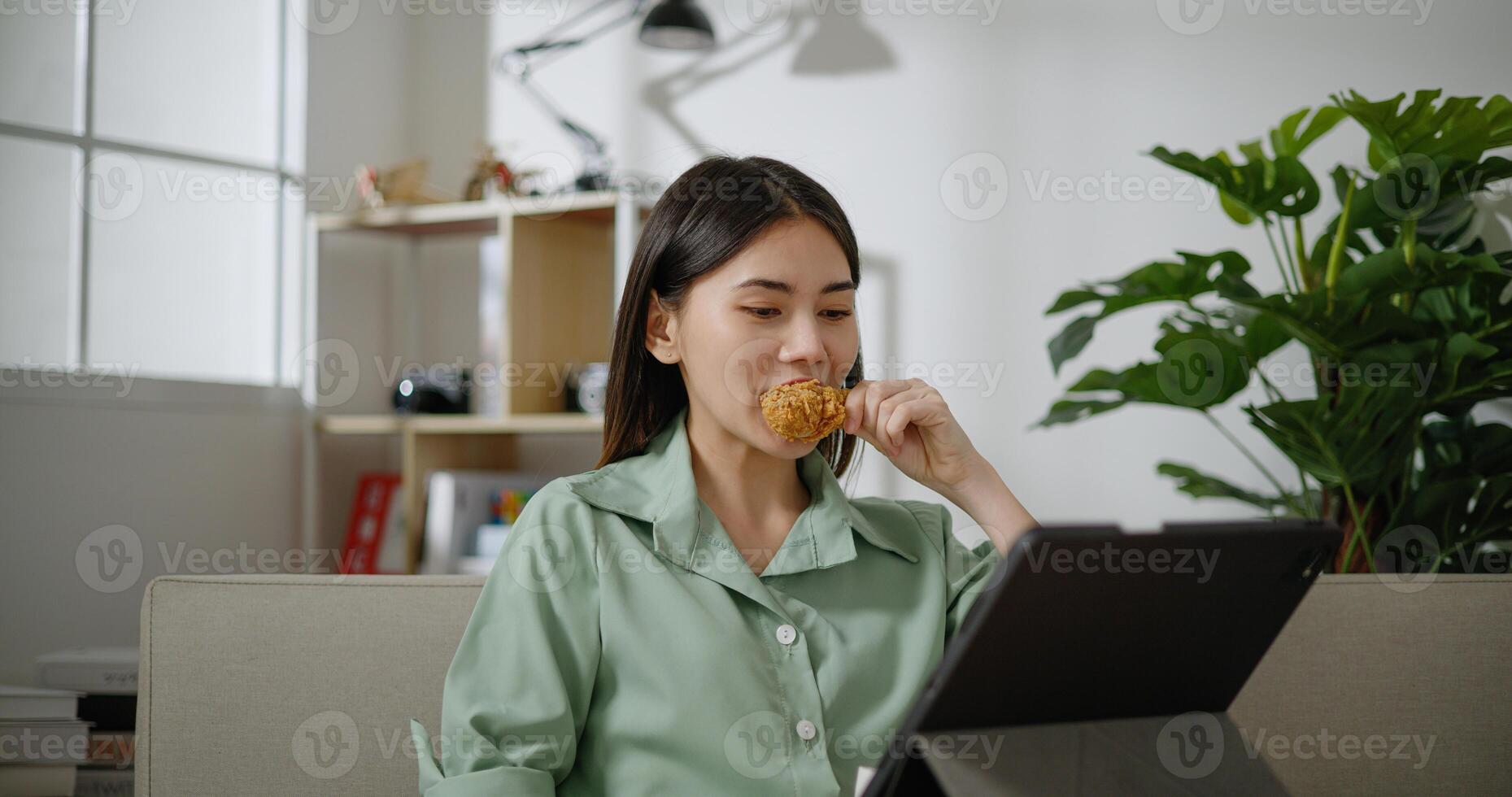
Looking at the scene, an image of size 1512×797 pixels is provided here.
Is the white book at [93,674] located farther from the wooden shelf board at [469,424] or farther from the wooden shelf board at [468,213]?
the wooden shelf board at [468,213]

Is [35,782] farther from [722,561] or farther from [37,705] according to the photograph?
[722,561]

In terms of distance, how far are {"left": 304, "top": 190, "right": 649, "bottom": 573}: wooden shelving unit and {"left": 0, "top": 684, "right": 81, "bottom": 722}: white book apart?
1296 mm

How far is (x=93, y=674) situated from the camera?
71.4 inches

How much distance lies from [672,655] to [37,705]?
1.21m

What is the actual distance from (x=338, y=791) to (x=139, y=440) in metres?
1.78

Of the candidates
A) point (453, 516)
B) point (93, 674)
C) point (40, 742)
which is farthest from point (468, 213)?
point (40, 742)

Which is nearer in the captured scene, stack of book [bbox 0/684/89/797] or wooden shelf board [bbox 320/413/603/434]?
stack of book [bbox 0/684/89/797]

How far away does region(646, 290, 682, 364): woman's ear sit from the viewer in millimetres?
1329

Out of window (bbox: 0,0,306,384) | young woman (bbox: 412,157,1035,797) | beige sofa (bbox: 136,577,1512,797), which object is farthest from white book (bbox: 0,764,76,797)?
window (bbox: 0,0,306,384)

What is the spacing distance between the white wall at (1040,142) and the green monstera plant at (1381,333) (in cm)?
50

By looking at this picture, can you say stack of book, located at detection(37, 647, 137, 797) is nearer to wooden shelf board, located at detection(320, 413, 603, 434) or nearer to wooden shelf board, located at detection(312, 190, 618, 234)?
wooden shelf board, located at detection(320, 413, 603, 434)

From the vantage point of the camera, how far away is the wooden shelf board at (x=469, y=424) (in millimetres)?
2910

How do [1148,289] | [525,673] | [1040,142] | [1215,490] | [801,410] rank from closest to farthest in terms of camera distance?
1. [525,673]
2. [801,410]
3. [1148,289]
4. [1215,490]
5. [1040,142]

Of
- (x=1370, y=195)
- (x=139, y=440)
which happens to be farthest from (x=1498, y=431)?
(x=139, y=440)
